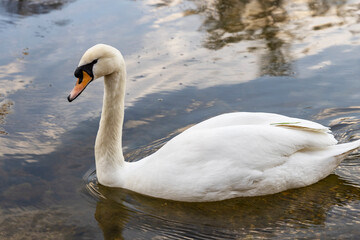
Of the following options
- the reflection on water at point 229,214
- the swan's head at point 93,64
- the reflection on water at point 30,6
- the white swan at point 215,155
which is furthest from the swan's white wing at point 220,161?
the reflection on water at point 30,6

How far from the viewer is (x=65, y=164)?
6227 mm

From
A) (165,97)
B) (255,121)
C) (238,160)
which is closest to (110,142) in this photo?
(238,160)

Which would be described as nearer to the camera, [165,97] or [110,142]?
[110,142]

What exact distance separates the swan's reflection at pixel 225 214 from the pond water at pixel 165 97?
0.04 ft

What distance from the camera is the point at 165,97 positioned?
7.84m

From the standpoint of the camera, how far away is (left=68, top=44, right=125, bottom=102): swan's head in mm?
5316

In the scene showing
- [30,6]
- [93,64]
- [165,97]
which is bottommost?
[165,97]

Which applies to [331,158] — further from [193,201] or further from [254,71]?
[254,71]

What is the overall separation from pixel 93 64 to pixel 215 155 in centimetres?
140

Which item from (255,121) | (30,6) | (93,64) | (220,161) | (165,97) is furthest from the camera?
(30,6)

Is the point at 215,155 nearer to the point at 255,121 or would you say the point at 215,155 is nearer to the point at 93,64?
the point at 255,121

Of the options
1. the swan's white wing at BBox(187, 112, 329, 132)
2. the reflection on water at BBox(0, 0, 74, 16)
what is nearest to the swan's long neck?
the swan's white wing at BBox(187, 112, 329, 132)

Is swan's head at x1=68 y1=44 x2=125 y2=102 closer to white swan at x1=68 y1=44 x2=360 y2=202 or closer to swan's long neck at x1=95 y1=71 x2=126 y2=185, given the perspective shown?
white swan at x1=68 y1=44 x2=360 y2=202

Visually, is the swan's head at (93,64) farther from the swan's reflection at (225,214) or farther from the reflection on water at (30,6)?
the reflection on water at (30,6)
